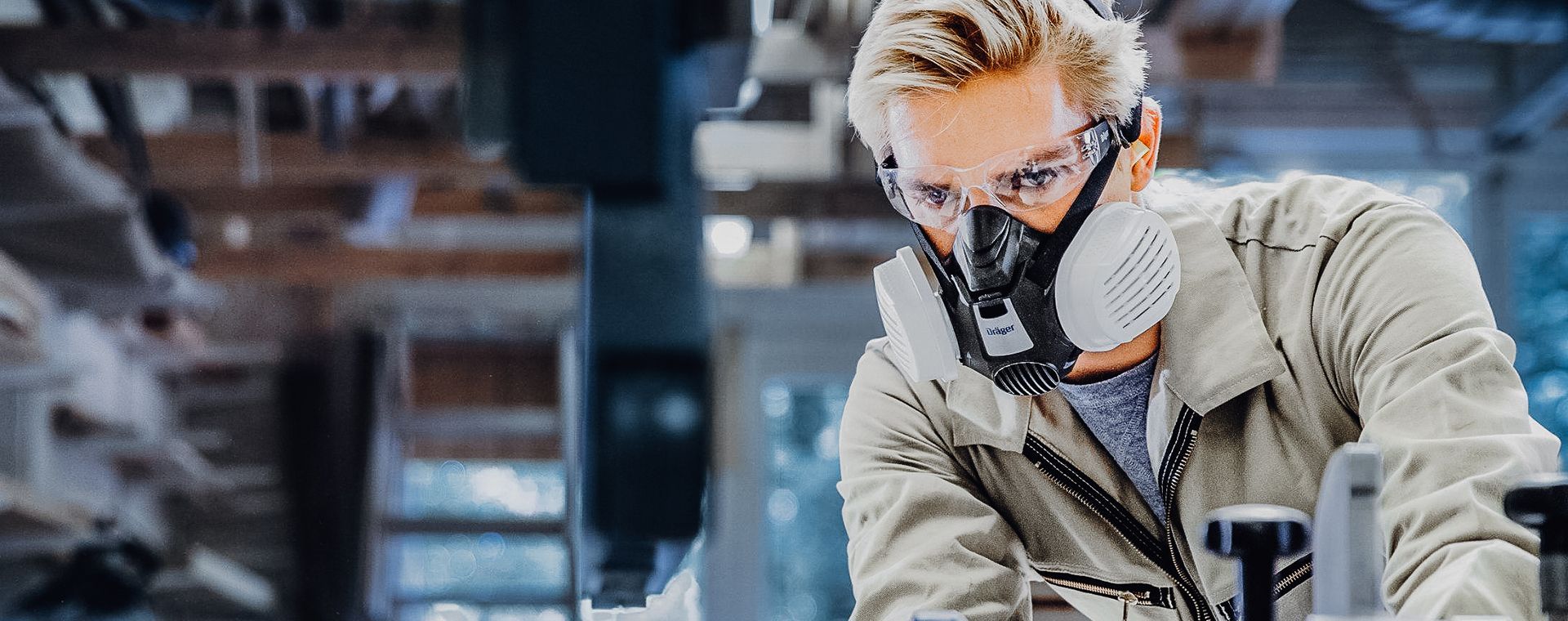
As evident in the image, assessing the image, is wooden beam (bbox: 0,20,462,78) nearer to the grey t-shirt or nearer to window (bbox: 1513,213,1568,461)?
the grey t-shirt

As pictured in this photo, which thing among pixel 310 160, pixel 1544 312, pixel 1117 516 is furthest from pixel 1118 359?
pixel 1544 312

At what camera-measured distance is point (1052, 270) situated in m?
1.41

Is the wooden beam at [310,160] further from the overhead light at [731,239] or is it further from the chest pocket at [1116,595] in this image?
the chest pocket at [1116,595]

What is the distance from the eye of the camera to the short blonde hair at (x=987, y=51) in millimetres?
1367

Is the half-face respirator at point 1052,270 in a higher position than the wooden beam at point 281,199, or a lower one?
lower

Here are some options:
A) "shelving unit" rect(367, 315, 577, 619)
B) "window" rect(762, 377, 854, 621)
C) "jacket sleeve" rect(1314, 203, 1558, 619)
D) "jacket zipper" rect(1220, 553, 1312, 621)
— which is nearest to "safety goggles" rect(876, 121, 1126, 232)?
"jacket sleeve" rect(1314, 203, 1558, 619)

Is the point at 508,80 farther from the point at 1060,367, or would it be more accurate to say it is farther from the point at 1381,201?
the point at 1381,201

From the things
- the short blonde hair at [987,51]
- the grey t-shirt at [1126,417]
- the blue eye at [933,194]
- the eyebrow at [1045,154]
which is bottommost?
the grey t-shirt at [1126,417]

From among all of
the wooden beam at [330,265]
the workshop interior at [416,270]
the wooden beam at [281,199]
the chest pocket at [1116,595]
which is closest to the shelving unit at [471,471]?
the workshop interior at [416,270]

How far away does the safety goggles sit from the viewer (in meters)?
1.39

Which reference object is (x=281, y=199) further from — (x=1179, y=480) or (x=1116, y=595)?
(x=1179, y=480)

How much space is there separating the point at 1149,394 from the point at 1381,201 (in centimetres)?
29

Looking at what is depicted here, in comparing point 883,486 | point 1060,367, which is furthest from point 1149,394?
point 883,486

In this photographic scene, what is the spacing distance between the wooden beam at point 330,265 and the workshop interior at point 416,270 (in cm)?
1
